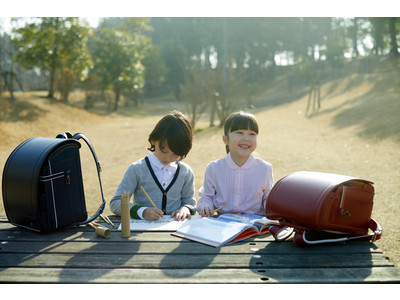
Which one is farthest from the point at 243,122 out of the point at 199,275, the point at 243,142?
the point at 199,275

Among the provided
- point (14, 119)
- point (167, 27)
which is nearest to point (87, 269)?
point (14, 119)

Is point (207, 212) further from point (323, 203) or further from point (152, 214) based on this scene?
point (323, 203)

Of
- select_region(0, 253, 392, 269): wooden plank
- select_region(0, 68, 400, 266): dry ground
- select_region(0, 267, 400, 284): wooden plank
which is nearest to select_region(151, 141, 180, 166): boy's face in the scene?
select_region(0, 253, 392, 269): wooden plank

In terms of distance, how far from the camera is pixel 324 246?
208 cm

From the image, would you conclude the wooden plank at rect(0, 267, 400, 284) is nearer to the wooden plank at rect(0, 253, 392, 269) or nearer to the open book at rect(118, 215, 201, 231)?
the wooden plank at rect(0, 253, 392, 269)

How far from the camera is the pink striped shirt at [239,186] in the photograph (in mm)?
2840

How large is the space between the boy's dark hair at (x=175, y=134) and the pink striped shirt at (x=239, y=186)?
259 millimetres

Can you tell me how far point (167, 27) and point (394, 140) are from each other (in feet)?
117

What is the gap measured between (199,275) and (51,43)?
18.4 metres

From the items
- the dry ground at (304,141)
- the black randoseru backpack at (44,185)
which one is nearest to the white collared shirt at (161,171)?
the black randoseru backpack at (44,185)

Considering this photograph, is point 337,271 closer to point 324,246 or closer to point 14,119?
point 324,246

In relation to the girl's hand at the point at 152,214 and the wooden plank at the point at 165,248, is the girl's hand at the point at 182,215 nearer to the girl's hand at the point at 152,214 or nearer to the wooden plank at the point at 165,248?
the girl's hand at the point at 152,214

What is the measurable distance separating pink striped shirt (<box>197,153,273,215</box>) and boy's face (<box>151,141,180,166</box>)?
259 millimetres

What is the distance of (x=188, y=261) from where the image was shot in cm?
188
